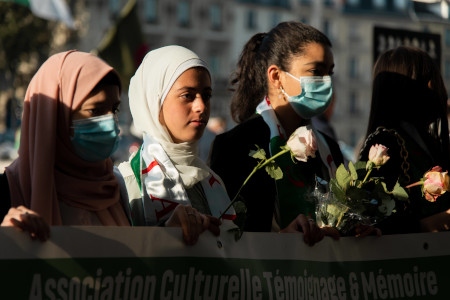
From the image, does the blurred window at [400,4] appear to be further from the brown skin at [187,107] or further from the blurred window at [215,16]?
the brown skin at [187,107]

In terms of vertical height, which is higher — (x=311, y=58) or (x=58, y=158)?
(x=311, y=58)

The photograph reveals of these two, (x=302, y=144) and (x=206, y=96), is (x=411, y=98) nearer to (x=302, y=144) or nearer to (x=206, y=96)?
(x=206, y=96)

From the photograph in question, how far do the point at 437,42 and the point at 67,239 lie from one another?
651 cm

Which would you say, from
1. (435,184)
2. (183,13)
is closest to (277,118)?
(435,184)

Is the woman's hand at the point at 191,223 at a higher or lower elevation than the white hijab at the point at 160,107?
lower

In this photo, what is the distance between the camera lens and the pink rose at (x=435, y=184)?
16.0ft

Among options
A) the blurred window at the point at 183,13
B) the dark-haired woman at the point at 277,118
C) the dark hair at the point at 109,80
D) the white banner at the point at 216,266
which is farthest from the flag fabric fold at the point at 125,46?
the blurred window at the point at 183,13

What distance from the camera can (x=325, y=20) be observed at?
102812mm

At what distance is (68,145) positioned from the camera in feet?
13.9

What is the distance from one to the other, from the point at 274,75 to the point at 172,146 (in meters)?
1.01

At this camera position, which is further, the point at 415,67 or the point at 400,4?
the point at 400,4

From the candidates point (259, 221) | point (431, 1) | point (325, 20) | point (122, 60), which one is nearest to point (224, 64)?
point (325, 20)

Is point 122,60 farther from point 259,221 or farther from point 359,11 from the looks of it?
point 359,11

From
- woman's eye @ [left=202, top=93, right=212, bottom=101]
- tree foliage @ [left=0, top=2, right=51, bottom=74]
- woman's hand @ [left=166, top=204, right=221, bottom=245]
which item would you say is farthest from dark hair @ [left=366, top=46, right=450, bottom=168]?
tree foliage @ [left=0, top=2, right=51, bottom=74]
